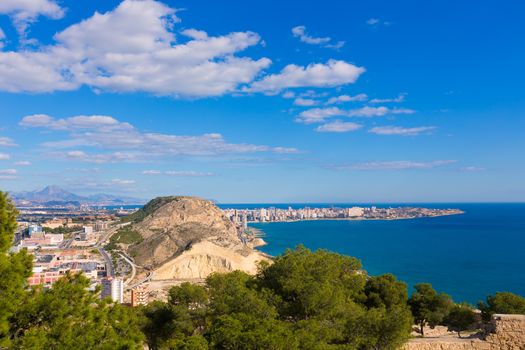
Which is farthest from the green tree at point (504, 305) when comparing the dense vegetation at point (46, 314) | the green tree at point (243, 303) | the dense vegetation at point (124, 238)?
the dense vegetation at point (124, 238)

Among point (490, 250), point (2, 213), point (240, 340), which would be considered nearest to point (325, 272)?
point (240, 340)

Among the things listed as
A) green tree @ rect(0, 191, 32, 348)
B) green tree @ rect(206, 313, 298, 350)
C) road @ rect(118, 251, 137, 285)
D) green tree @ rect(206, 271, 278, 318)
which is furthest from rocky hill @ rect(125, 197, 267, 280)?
green tree @ rect(0, 191, 32, 348)

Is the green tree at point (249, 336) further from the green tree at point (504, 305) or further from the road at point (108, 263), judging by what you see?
the road at point (108, 263)

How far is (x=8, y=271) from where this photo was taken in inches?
239

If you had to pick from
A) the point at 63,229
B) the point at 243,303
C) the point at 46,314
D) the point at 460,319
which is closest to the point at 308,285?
the point at 243,303

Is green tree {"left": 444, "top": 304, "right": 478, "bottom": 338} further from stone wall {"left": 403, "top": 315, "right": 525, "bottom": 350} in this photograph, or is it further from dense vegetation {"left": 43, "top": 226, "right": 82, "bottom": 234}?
dense vegetation {"left": 43, "top": 226, "right": 82, "bottom": 234}

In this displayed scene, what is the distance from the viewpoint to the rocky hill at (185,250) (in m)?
55.3

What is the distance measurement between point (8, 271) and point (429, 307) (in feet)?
62.2

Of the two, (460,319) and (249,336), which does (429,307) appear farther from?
(249,336)

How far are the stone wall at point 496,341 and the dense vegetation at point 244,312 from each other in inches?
37.8

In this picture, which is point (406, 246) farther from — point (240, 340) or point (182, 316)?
point (240, 340)

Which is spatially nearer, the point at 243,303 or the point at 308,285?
the point at 243,303

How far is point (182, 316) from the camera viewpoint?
1538 cm

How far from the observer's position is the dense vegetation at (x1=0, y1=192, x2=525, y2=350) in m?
6.41
